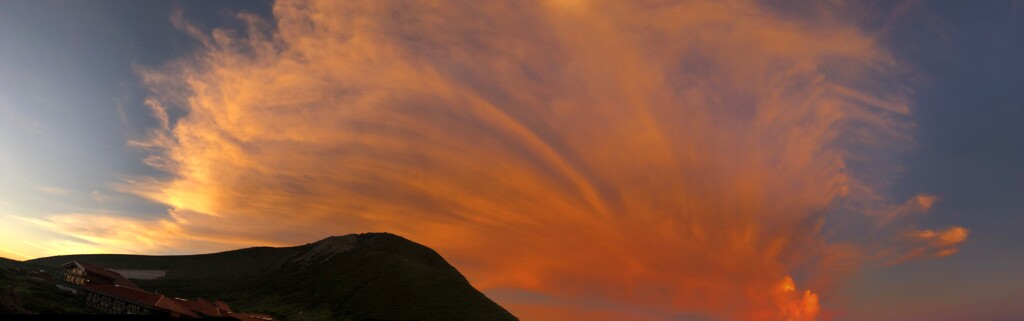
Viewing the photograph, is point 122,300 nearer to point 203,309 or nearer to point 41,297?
point 41,297

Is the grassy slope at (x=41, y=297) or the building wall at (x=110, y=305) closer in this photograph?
the grassy slope at (x=41, y=297)

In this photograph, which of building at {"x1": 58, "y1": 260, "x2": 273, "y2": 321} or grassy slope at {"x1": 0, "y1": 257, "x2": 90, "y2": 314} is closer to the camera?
grassy slope at {"x1": 0, "y1": 257, "x2": 90, "y2": 314}

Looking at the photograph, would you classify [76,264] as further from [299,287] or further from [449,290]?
[449,290]

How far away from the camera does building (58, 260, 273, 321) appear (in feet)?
326

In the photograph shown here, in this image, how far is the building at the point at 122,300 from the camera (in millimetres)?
99369

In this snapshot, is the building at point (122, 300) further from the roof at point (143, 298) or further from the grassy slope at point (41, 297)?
the grassy slope at point (41, 297)

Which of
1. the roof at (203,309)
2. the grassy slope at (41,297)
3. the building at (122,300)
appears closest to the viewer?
the grassy slope at (41,297)

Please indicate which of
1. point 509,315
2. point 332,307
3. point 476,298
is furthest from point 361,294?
point 509,315

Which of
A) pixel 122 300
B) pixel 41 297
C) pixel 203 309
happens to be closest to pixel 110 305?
pixel 122 300

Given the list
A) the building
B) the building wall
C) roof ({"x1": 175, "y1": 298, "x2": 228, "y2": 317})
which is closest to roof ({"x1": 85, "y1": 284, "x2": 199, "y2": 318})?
the building

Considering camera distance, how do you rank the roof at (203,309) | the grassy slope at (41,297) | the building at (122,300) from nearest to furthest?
the grassy slope at (41,297) < the building at (122,300) < the roof at (203,309)

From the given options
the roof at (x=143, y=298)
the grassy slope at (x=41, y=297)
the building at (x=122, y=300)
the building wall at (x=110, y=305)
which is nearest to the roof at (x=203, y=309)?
the building at (x=122, y=300)

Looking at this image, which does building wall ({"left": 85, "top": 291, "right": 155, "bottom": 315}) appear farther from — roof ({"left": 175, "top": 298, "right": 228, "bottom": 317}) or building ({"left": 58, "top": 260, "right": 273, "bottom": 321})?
roof ({"left": 175, "top": 298, "right": 228, "bottom": 317})

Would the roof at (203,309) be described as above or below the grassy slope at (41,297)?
above
